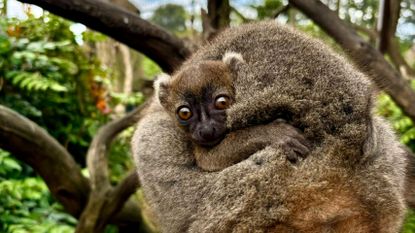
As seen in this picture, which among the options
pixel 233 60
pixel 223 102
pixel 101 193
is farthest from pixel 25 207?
pixel 233 60

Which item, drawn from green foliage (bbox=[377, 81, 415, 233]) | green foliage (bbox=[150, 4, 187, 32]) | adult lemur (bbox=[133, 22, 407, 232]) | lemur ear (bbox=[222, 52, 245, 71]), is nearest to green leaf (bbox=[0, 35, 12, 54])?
adult lemur (bbox=[133, 22, 407, 232])

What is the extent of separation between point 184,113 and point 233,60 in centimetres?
58

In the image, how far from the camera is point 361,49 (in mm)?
5031

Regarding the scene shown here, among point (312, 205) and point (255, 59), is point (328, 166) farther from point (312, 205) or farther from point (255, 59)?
point (255, 59)

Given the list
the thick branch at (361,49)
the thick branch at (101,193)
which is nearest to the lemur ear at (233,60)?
the thick branch at (101,193)

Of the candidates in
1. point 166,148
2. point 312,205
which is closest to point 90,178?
point 166,148

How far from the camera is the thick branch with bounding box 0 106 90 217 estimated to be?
4242 millimetres

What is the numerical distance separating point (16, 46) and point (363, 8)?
5.93 metres

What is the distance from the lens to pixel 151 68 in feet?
47.5

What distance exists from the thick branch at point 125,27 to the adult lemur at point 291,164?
4.72 feet

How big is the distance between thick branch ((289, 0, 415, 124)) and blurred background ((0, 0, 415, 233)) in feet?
0.09

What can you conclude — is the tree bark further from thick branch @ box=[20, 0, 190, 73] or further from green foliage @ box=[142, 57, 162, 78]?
green foliage @ box=[142, 57, 162, 78]

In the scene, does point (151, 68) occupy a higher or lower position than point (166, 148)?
lower

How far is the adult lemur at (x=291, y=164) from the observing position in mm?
2572
